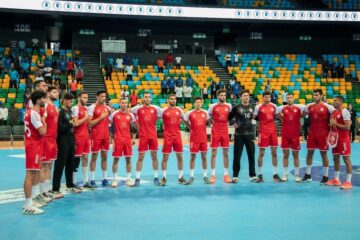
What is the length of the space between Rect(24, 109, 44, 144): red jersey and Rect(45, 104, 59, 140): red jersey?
704 millimetres

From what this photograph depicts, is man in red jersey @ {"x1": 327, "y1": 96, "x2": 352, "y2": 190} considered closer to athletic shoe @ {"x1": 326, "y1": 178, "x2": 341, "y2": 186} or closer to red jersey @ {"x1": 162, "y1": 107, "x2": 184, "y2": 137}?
athletic shoe @ {"x1": 326, "y1": 178, "x2": 341, "y2": 186}

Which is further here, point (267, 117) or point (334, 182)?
point (267, 117)

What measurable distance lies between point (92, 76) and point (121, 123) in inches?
690

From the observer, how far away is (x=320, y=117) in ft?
32.8

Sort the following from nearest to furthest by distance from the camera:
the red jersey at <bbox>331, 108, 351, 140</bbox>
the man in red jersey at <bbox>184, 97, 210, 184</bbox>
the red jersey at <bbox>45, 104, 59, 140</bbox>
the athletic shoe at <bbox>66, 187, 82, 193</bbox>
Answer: the red jersey at <bbox>45, 104, 59, 140</bbox>
the athletic shoe at <bbox>66, 187, 82, 193</bbox>
the red jersey at <bbox>331, 108, 351, 140</bbox>
the man in red jersey at <bbox>184, 97, 210, 184</bbox>

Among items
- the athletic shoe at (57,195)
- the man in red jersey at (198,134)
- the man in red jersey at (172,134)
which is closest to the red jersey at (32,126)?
the athletic shoe at (57,195)

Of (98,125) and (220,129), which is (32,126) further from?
(220,129)

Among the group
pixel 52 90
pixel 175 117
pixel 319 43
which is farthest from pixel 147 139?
pixel 319 43

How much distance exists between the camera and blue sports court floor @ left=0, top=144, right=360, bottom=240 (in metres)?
6.03

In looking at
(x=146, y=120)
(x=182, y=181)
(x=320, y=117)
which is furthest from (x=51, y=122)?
(x=320, y=117)

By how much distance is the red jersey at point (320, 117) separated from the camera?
9.95 m

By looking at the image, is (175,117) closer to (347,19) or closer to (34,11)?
(34,11)

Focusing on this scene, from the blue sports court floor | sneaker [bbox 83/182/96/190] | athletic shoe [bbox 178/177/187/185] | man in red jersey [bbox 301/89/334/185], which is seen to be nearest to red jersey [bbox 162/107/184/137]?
athletic shoe [bbox 178/177/187/185]

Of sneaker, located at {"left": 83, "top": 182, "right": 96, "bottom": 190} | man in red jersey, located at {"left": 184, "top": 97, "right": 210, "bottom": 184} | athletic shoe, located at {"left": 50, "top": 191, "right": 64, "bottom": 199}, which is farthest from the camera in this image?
man in red jersey, located at {"left": 184, "top": 97, "right": 210, "bottom": 184}
